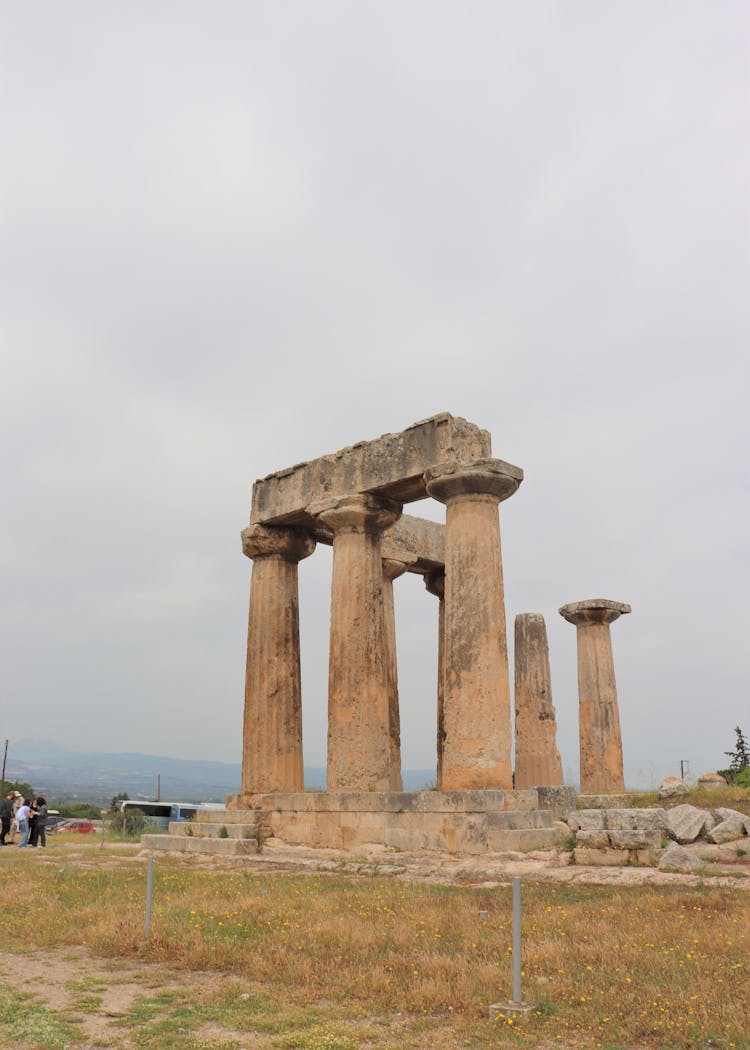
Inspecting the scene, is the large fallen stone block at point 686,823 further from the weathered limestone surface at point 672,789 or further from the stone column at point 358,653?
the weathered limestone surface at point 672,789

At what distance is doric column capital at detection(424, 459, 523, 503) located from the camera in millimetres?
17078

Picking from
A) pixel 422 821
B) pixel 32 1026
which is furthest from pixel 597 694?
→ pixel 32 1026

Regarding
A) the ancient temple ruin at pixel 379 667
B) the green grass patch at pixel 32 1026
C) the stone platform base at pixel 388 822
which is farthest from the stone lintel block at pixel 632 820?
the green grass patch at pixel 32 1026

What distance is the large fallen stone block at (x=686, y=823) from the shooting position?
16.0m

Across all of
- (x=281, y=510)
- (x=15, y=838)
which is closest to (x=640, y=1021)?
(x=281, y=510)

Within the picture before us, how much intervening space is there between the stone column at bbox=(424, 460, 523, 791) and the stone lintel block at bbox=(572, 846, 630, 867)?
214cm

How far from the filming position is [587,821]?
1482 centimetres

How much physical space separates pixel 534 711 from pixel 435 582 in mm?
4699

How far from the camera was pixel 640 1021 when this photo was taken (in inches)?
263

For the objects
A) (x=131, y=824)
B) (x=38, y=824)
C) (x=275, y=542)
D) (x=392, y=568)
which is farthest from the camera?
(x=131, y=824)

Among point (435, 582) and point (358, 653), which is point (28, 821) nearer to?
point (358, 653)

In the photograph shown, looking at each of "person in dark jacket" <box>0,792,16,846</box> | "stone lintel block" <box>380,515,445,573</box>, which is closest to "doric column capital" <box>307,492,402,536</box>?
"stone lintel block" <box>380,515,445,573</box>

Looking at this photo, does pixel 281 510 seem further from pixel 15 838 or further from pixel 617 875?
pixel 15 838

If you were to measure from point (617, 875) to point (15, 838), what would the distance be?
2258 centimetres
